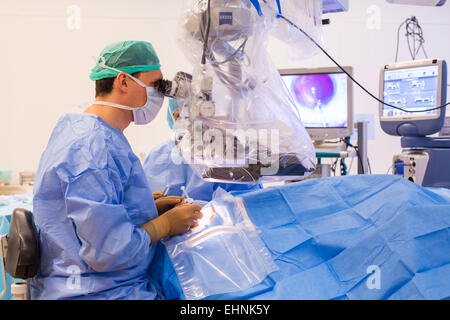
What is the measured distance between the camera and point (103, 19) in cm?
396

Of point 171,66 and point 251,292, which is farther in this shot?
point 171,66

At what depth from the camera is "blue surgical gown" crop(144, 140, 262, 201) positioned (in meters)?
1.90

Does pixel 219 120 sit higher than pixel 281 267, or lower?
higher

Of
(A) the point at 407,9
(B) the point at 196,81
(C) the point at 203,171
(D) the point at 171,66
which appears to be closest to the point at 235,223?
(C) the point at 203,171

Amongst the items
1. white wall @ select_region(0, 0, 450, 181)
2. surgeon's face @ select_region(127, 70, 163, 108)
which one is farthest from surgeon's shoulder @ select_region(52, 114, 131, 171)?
white wall @ select_region(0, 0, 450, 181)

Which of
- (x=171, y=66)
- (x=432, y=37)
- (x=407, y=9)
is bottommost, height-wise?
(x=171, y=66)

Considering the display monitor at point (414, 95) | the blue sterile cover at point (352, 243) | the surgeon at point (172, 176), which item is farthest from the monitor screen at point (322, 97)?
the blue sterile cover at point (352, 243)

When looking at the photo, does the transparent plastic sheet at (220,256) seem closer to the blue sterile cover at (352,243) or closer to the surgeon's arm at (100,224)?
the blue sterile cover at (352,243)

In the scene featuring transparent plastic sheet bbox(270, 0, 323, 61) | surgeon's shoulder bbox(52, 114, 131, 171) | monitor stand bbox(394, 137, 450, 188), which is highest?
transparent plastic sheet bbox(270, 0, 323, 61)

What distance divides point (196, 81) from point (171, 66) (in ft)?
9.72

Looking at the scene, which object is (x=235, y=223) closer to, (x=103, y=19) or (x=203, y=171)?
(x=203, y=171)

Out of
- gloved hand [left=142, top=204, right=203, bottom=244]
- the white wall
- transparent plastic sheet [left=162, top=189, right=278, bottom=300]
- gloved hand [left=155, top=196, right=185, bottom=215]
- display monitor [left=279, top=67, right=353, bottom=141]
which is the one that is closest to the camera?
transparent plastic sheet [left=162, top=189, right=278, bottom=300]

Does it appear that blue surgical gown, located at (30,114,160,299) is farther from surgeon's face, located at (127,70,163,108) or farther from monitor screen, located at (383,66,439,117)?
monitor screen, located at (383,66,439,117)

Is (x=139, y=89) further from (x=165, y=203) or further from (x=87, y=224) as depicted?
(x=87, y=224)
